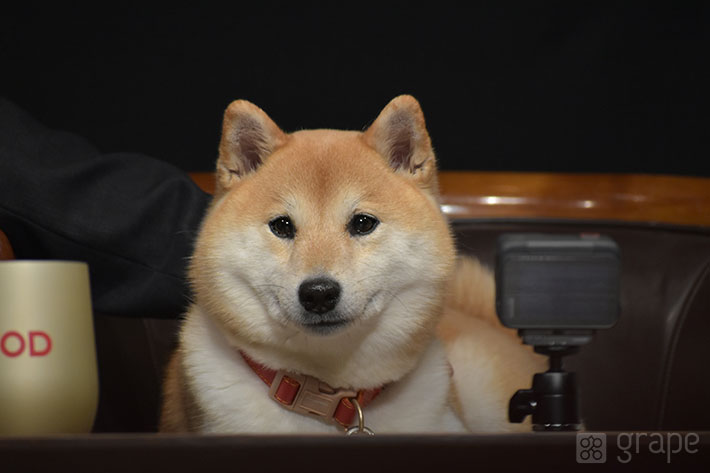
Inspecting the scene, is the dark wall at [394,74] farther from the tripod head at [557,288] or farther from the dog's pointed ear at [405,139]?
the tripod head at [557,288]

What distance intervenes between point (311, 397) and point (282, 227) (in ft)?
0.75

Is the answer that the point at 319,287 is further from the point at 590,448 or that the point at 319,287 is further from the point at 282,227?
the point at 590,448

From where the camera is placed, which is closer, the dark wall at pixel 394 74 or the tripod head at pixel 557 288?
the tripod head at pixel 557 288

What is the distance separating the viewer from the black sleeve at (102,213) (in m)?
1.09

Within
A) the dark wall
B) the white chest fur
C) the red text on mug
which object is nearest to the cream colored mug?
the red text on mug

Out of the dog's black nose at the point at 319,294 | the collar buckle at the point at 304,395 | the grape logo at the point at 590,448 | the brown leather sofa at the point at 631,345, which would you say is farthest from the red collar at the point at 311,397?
the brown leather sofa at the point at 631,345

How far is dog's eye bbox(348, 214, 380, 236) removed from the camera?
995mm

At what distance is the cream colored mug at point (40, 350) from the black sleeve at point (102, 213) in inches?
13.7

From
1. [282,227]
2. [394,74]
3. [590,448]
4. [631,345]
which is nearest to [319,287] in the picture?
[282,227]

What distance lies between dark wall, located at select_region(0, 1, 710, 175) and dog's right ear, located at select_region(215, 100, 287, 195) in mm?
890

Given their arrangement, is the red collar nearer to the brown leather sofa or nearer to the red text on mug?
the red text on mug

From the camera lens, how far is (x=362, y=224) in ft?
3.29

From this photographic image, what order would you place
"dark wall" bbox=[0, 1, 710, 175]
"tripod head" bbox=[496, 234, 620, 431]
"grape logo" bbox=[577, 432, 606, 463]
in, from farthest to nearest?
"dark wall" bbox=[0, 1, 710, 175] → "tripod head" bbox=[496, 234, 620, 431] → "grape logo" bbox=[577, 432, 606, 463]

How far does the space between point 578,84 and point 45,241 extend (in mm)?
1431
